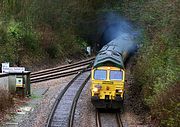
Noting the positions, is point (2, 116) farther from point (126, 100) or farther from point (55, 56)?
point (55, 56)

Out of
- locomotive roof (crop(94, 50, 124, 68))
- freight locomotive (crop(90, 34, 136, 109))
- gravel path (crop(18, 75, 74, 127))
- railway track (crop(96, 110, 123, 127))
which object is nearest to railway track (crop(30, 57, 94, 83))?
gravel path (crop(18, 75, 74, 127))

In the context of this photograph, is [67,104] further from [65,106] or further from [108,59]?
[108,59]

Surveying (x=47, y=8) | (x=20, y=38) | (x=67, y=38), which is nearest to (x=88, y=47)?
(x=67, y=38)

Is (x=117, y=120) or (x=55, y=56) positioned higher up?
(x=55, y=56)

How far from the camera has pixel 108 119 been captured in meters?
17.7

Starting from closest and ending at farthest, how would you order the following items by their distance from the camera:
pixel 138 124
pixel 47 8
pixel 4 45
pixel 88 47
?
pixel 138 124 → pixel 4 45 → pixel 47 8 → pixel 88 47

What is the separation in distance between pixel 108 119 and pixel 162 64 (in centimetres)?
356

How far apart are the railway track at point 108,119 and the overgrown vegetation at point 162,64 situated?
1514mm

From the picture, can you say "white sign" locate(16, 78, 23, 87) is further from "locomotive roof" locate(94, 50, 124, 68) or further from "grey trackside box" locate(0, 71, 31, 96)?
"locomotive roof" locate(94, 50, 124, 68)

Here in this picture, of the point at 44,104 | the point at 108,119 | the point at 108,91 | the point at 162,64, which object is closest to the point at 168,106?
the point at 162,64

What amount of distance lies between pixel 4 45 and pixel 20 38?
2405 mm

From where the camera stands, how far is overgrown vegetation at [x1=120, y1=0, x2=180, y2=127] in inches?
538

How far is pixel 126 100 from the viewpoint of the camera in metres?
21.5

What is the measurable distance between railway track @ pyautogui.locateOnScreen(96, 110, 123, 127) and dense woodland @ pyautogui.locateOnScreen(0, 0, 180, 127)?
1534mm
